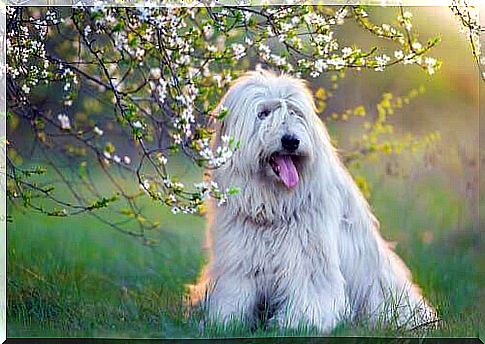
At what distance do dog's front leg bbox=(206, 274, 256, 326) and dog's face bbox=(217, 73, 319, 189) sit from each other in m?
0.56

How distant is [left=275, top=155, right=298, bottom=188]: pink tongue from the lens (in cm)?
544

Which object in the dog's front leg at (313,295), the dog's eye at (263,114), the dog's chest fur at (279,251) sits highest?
the dog's eye at (263,114)

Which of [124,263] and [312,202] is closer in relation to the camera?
[312,202]

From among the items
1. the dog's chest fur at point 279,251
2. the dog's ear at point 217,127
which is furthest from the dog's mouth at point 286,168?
the dog's ear at point 217,127

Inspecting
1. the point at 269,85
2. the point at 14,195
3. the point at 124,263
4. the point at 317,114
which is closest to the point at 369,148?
the point at 317,114

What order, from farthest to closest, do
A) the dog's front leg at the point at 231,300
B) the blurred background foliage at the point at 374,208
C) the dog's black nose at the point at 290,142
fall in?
the blurred background foliage at the point at 374,208 → the dog's front leg at the point at 231,300 → the dog's black nose at the point at 290,142

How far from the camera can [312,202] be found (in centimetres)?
549

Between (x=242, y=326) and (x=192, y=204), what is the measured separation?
0.70 metres

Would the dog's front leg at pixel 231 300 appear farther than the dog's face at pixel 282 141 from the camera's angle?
Yes

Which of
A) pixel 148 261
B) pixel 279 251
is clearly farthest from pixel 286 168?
pixel 148 261

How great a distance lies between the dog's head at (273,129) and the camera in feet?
17.7

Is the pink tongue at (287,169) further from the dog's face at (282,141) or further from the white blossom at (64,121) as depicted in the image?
the white blossom at (64,121)

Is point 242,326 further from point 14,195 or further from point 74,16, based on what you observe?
point 74,16

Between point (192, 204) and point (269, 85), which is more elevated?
point (269, 85)
